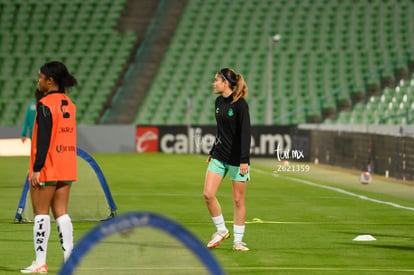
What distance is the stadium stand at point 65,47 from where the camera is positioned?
45938 millimetres

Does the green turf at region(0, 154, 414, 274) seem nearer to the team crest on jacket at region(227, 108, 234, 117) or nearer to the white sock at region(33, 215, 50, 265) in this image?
the white sock at region(33, 215, 50, 265)

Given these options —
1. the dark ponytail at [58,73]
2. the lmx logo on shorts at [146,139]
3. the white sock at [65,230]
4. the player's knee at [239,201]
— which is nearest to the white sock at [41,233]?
the white sock at [65,230]

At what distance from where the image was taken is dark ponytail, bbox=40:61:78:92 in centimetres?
979

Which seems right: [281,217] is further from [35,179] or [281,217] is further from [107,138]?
[107,138]

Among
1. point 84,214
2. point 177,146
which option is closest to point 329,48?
point 177,146

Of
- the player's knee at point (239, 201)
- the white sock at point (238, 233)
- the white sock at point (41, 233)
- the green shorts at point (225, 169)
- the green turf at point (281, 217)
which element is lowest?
the green turf at point (281, 217)

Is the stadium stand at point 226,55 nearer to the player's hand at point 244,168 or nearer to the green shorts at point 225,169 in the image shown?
the green shorts at point 225,169

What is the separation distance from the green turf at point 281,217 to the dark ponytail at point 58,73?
6.37ft

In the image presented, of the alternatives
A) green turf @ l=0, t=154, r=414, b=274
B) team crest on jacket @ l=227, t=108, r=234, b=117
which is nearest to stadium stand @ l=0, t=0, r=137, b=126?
green turf @ l=0, t=154, r=414, b=274

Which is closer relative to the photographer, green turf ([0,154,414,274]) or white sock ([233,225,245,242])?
green turf ([0,154,414,274])

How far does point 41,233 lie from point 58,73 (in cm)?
152

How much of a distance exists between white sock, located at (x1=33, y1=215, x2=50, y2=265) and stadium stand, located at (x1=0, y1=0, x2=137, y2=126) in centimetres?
3479

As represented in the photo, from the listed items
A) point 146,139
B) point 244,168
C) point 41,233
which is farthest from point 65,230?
point 146,139

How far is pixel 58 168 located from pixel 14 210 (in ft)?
27.1
